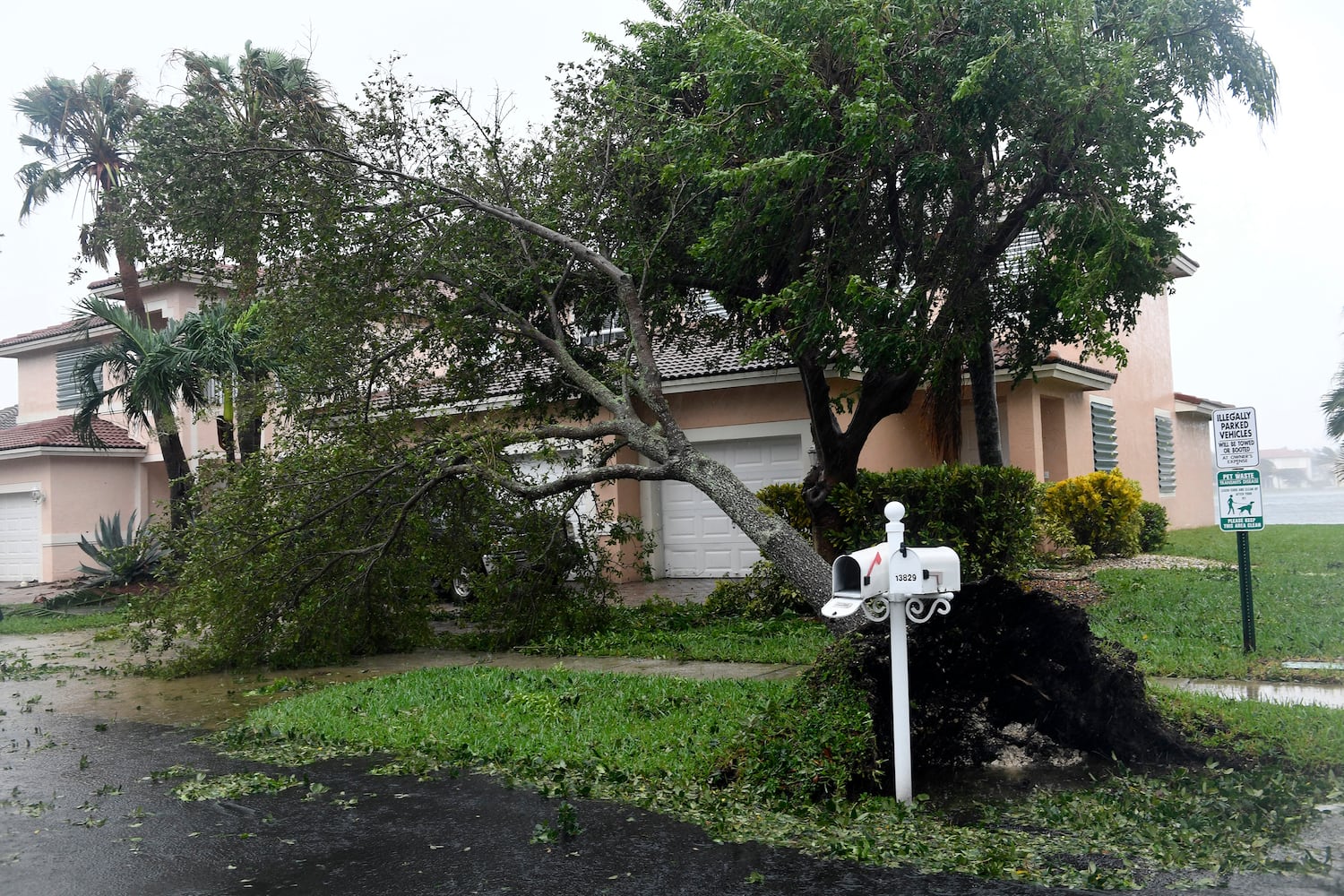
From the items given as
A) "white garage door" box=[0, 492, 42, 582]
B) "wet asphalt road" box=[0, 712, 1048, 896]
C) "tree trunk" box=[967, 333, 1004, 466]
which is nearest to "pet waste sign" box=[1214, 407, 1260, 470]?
"tree trunk" box=[967, 333, 1004, 466]

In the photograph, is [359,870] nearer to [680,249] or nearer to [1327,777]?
[1327,777]

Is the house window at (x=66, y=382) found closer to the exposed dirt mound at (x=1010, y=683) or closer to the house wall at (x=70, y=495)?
the house wall at (x=70, y=495)

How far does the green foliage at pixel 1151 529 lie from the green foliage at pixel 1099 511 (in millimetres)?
1004

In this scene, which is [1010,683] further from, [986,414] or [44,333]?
[44,333]

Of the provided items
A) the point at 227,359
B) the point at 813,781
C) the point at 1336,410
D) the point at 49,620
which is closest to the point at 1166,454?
the point at 1336,410

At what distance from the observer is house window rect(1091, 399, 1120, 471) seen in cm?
2048

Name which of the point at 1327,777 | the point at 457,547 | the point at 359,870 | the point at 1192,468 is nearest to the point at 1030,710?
the point at 1327,777

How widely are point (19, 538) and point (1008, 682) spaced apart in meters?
25.6

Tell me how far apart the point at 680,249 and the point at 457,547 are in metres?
3.90

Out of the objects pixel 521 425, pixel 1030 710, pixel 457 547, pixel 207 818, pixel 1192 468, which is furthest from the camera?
pixel 1192 468

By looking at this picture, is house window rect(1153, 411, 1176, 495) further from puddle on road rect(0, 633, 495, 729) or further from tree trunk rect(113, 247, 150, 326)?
tree trunk rect(113, 247, 150, 326)

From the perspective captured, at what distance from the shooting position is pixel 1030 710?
6.14 meters

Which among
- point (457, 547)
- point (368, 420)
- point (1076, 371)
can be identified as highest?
point (1076, 371)

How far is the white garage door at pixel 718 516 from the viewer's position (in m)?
16.0
